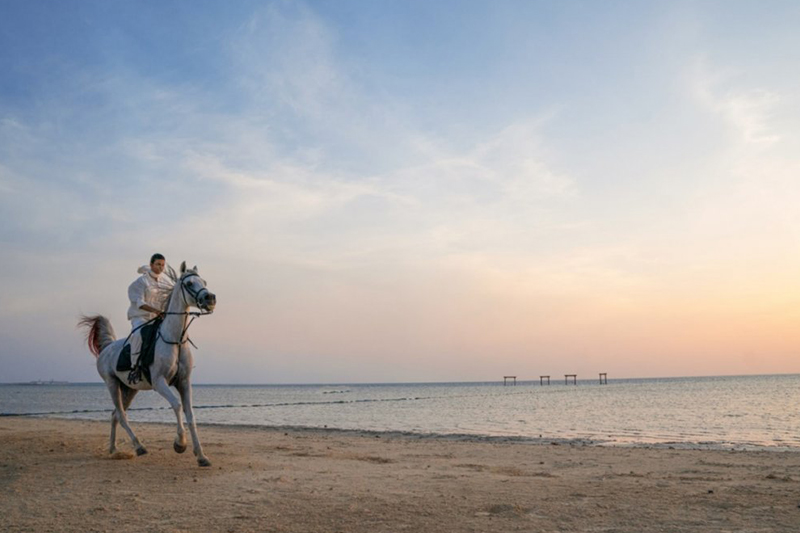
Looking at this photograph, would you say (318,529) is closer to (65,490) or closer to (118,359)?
(65,490)

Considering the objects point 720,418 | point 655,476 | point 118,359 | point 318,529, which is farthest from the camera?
point 720,418

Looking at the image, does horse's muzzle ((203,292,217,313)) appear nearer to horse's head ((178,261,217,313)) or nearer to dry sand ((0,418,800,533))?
horse's head ((178,261,217,313))

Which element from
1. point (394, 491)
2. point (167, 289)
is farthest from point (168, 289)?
point (394, 491)

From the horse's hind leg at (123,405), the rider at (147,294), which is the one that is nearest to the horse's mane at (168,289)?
the rider at (147,294)

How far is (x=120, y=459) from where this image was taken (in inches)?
430

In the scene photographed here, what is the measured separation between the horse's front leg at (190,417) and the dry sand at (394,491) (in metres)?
0.17

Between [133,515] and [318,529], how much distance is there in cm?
208

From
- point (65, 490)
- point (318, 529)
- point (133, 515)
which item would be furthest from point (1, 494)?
point (318, 529)

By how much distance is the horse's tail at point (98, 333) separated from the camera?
12391 millimetres

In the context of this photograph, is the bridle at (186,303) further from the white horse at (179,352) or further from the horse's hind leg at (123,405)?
the horse's hind leg at (123,405)

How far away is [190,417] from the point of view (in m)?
9.63

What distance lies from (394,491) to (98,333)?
25.0 ft

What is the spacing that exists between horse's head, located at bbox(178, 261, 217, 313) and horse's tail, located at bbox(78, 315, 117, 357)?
373cm

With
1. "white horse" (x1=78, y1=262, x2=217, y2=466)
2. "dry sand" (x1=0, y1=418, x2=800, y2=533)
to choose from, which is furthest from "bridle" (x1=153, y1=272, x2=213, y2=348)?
"dry sand" (x1=0, y1=418, x2=800, y2=533)
